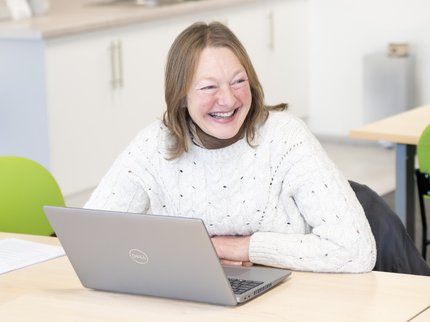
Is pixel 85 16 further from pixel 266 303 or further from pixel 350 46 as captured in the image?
pixel 266 303

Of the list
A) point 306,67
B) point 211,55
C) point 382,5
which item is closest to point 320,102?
point 306,67

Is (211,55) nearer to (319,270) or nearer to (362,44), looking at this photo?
(319,270)

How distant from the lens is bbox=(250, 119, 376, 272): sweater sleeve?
238 cm

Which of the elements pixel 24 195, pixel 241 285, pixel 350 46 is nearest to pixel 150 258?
pixel 241 285

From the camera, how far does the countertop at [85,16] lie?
516 centimetres

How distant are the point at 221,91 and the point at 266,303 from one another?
0.57m

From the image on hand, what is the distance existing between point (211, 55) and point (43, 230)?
90cm

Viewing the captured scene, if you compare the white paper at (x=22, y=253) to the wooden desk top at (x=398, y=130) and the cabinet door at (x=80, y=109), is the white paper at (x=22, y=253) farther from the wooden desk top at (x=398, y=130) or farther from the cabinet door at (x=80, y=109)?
the cabinet door at (x=80, y=109)

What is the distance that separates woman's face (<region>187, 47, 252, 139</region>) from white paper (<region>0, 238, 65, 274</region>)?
0.51 m

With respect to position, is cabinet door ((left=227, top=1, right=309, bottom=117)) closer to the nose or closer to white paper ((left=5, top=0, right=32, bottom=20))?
white paper ((left=5, top=0, right=32, bottom=20))

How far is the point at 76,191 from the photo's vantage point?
218 inches

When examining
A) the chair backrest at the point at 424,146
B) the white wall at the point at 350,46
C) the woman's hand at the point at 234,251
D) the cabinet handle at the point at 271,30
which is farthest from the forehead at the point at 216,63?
the cabinet handle at the point at 271,30

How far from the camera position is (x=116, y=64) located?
5.60 m

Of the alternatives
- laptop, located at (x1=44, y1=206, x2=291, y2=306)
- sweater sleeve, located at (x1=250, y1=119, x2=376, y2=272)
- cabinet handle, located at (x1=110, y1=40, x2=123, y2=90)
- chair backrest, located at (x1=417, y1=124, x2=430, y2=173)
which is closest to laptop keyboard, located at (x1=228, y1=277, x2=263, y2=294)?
laptop, located at (x1=44, y1=206, x2=291, y2=306)
